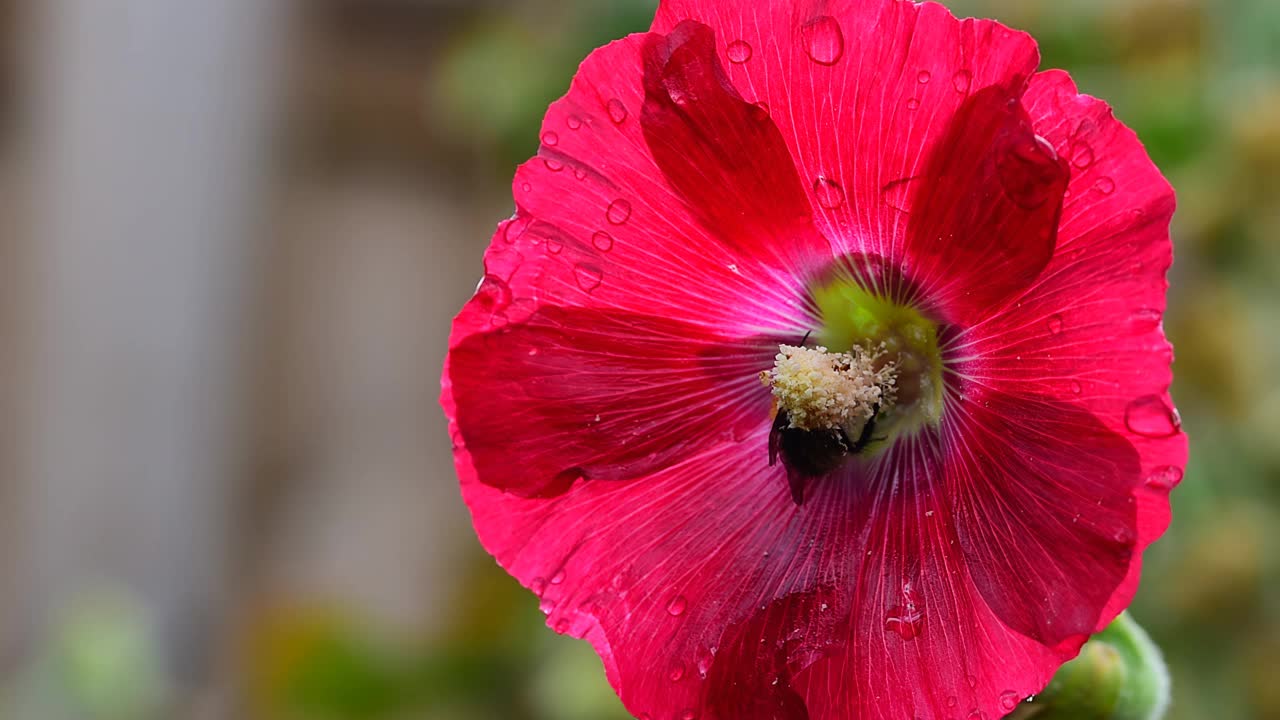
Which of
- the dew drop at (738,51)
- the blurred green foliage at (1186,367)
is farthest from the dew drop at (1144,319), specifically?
the blurred green foliage at (1186,367)

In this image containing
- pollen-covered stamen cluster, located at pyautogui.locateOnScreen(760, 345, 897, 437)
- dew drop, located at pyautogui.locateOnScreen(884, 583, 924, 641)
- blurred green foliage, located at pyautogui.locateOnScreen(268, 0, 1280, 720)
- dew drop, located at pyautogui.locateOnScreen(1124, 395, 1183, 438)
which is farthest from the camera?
blurred green foliage, located at pyautogui.locateOnScreen(268, 0, 1280, 720)

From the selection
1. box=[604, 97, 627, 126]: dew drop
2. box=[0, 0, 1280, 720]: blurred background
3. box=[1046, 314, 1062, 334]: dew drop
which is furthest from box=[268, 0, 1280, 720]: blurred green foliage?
box=[604, 97, 627, 126]: dew drop

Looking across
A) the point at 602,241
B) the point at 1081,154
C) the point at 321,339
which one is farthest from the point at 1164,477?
the point at 321,339

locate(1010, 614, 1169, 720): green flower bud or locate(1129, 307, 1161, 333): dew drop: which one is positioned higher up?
locate(1129, 307, 1161, 333): dew drop

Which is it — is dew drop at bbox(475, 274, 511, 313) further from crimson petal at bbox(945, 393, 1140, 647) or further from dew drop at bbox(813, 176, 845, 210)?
crimson petal at bbox(945, 393, 1140, 647)

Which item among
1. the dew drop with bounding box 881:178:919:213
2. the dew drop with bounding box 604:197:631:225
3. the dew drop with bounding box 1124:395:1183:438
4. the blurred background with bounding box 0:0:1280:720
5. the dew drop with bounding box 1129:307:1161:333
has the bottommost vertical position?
the blurred background with bounding box 0:0:1280:720

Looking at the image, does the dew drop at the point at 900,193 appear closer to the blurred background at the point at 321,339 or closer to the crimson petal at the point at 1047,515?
the crimson petal at the point at 1047,515

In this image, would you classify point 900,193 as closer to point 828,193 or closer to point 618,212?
point 828,193
